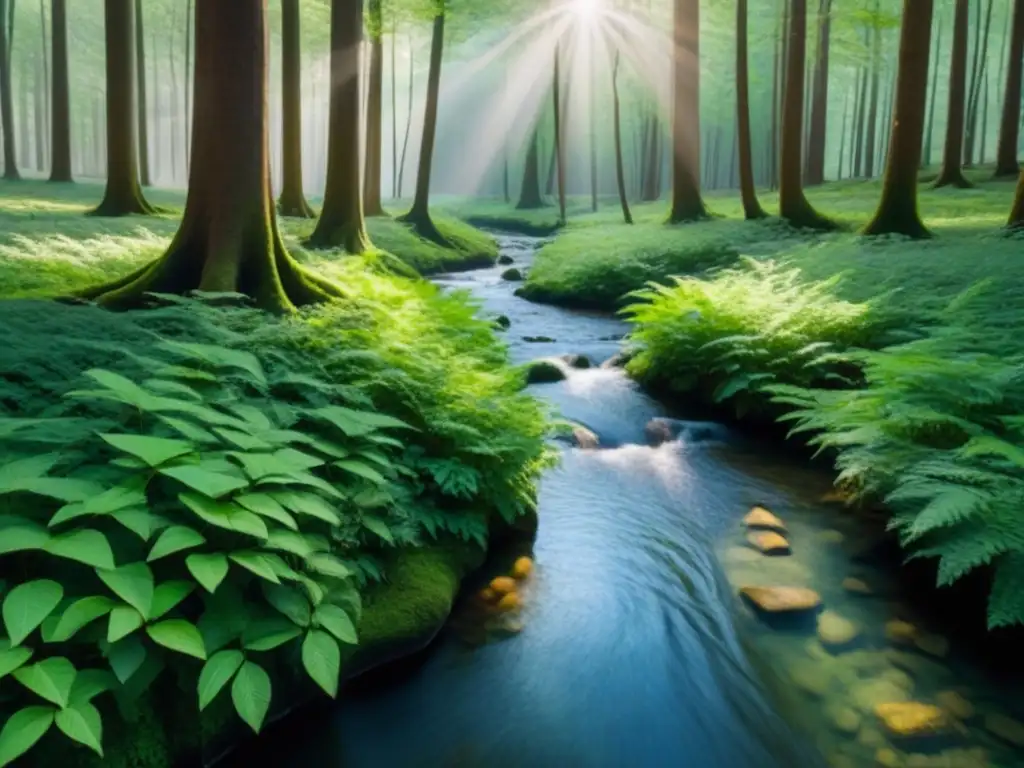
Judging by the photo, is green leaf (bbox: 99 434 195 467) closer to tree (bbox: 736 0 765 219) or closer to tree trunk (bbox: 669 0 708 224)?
tree (bbox: 736 0 765 219)

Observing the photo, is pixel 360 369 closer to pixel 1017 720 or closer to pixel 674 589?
pixel 674 589

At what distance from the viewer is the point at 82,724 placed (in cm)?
263

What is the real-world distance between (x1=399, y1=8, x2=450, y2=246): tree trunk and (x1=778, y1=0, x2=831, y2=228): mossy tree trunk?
32.0ft

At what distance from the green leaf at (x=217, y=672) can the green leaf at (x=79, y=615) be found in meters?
0.47

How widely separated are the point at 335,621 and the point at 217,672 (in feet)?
1.91

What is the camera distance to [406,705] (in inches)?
162

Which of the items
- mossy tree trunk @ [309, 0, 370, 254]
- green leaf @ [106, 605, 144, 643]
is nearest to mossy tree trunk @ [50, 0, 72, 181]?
mossy tree trunk @ [309, 0, 370, 254]

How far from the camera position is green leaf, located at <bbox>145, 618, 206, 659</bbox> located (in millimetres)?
2889

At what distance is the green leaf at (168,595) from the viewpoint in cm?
303

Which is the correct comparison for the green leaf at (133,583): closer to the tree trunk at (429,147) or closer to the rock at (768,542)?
the rock at (768,542)

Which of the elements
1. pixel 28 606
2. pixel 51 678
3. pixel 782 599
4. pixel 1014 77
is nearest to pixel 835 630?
pixel 782 599

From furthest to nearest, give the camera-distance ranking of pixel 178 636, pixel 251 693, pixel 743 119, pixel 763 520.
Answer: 1. pixel 743 119
2. pixel 763 520
3. pixel 251 693
4. pixel 178 636

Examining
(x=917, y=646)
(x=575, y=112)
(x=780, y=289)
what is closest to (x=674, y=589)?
(x=917, y=646)

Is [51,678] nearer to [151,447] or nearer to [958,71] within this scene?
[151,447]
